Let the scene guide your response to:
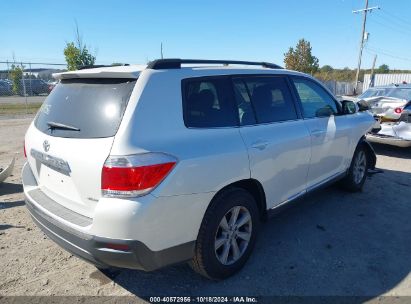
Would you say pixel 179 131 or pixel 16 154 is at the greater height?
pixel 179 131

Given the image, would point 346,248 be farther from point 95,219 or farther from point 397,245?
point 95,219

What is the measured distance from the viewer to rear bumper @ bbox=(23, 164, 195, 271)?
2416 mm

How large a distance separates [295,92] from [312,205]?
1.77 meters

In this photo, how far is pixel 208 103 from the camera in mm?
2973

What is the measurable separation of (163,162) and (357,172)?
4004 millimetres

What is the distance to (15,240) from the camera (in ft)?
12.7

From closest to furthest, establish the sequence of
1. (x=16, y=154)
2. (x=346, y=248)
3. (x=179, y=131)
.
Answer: (x=179, y=131) → (x=346, y=248) → (x=16, y=154)

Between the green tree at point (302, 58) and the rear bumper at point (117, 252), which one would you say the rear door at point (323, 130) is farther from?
the green tree at point (302, 58)

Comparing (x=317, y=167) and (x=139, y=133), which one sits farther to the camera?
(x=317, y=167)

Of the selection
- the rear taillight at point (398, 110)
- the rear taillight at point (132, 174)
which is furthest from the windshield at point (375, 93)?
the rear taillight at point (132, 174)

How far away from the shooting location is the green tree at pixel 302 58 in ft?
122

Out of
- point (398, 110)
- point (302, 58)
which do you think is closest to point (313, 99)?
point (398, 110)

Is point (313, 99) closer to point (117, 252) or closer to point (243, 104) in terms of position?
point (243, 104)

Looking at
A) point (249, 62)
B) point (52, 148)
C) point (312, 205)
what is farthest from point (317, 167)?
point (52, 148)
